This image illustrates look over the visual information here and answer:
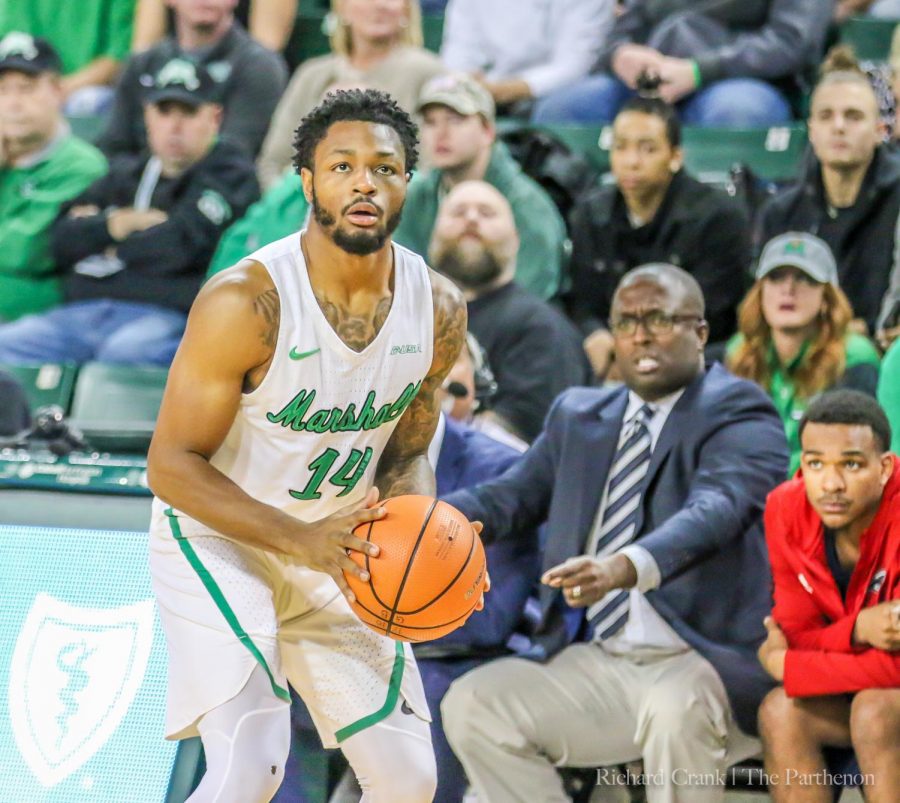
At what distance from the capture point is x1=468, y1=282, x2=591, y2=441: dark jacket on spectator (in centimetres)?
540

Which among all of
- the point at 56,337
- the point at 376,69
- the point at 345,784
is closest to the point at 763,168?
the point at 376,69

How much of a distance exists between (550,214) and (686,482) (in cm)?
204

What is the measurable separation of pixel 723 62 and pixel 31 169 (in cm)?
320

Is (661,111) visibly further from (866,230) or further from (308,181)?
(308,181)

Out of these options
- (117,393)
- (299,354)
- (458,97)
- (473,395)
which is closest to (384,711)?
(299,354)

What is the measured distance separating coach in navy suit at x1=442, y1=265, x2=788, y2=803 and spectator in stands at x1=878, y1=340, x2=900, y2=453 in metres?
0.45

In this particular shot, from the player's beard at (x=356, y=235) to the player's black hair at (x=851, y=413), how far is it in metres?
1.43

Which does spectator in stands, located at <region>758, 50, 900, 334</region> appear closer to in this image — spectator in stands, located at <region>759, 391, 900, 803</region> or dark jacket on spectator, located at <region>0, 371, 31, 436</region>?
spectator in stands, located at <region>759, 391, 900, 803</region>

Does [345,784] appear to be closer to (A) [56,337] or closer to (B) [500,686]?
(B) [500,686]

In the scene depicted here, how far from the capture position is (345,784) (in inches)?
164

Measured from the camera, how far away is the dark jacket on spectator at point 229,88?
730 centimetres

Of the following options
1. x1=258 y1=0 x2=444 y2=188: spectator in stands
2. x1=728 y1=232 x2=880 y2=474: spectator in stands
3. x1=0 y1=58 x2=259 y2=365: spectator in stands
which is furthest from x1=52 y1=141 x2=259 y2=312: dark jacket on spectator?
x1=728 y1=232 x2=880 y2=474: spectator in stands

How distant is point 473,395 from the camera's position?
4.99 meters

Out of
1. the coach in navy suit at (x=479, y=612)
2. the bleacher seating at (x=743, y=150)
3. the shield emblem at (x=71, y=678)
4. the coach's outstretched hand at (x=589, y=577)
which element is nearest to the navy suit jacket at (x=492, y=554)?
the coach in navy suit at (x=479, y=612)
